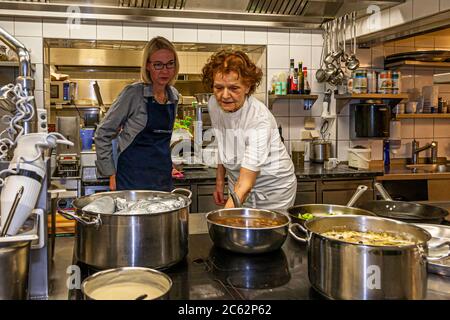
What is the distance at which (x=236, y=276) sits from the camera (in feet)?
3.73

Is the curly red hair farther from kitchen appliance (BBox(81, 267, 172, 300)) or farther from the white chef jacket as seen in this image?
kitchen appliance (BBox(81, 267, 172, 300))

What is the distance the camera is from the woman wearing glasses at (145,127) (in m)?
2.32

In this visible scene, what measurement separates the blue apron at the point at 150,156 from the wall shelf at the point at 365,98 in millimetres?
2003

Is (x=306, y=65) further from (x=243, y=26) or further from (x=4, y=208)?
(x=4, y=208)

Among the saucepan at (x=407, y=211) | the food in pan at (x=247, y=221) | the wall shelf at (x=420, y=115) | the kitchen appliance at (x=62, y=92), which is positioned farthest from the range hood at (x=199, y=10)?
the food in pan at (x=247, y=221)

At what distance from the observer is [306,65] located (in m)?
4.05

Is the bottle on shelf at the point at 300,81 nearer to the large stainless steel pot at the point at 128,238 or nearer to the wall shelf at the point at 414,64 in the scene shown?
the wall shelf at the point at 414,64

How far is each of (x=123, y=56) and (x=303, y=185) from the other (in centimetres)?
347

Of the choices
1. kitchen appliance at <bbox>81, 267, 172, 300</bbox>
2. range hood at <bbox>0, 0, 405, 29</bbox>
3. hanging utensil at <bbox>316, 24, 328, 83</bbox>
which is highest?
range hood at <bbox>0, 0, 405, 29</bbox>

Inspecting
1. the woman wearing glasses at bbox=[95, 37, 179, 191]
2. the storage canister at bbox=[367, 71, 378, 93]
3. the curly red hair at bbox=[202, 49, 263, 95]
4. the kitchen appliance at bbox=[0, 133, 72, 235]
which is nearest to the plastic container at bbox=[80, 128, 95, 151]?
the woman wearing glasses at bbox=[95, 37, 179, 191]

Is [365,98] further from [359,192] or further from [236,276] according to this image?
[236,276]

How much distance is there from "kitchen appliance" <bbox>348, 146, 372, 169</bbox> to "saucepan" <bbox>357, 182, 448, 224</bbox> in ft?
6.95

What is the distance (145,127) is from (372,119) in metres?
2.34

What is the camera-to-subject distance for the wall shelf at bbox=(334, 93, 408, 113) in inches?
152
